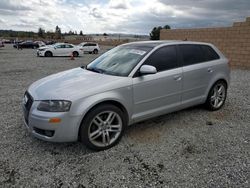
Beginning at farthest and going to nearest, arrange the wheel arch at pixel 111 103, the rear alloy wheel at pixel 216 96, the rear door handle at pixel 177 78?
the rear alloy wheel at pixel 216 96, the rear door handle at pixel 177 78, the wheel arch at pixel 111 103

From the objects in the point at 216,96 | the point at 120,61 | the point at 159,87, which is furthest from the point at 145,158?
the point at 216,96

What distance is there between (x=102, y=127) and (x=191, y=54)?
2.43 metres

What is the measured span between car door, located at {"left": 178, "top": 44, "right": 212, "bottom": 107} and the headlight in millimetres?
2269

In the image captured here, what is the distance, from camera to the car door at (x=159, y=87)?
11.9 ft

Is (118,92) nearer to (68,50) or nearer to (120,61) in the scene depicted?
(120,61)

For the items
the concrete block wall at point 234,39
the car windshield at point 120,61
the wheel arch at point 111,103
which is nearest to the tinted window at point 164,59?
the car windshield at point 120,61

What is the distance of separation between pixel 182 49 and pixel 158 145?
1988 millimetres

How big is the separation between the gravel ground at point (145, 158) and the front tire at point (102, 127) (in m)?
0.15

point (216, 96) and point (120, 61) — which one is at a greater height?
point (120, 61)

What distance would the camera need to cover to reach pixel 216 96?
5043 millimetres

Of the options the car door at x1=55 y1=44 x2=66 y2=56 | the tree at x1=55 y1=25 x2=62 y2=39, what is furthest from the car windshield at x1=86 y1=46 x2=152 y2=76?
the tree at x1=55 y1=25 x2=62 y2=39

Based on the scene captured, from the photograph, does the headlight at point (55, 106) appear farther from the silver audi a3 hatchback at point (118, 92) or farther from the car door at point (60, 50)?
the car door at point (60, 50)

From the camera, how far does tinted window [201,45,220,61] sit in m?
4.78

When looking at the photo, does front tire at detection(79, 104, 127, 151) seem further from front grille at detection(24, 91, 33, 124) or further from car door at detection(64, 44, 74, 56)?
car door at detection(64, 44, 74, 56)
